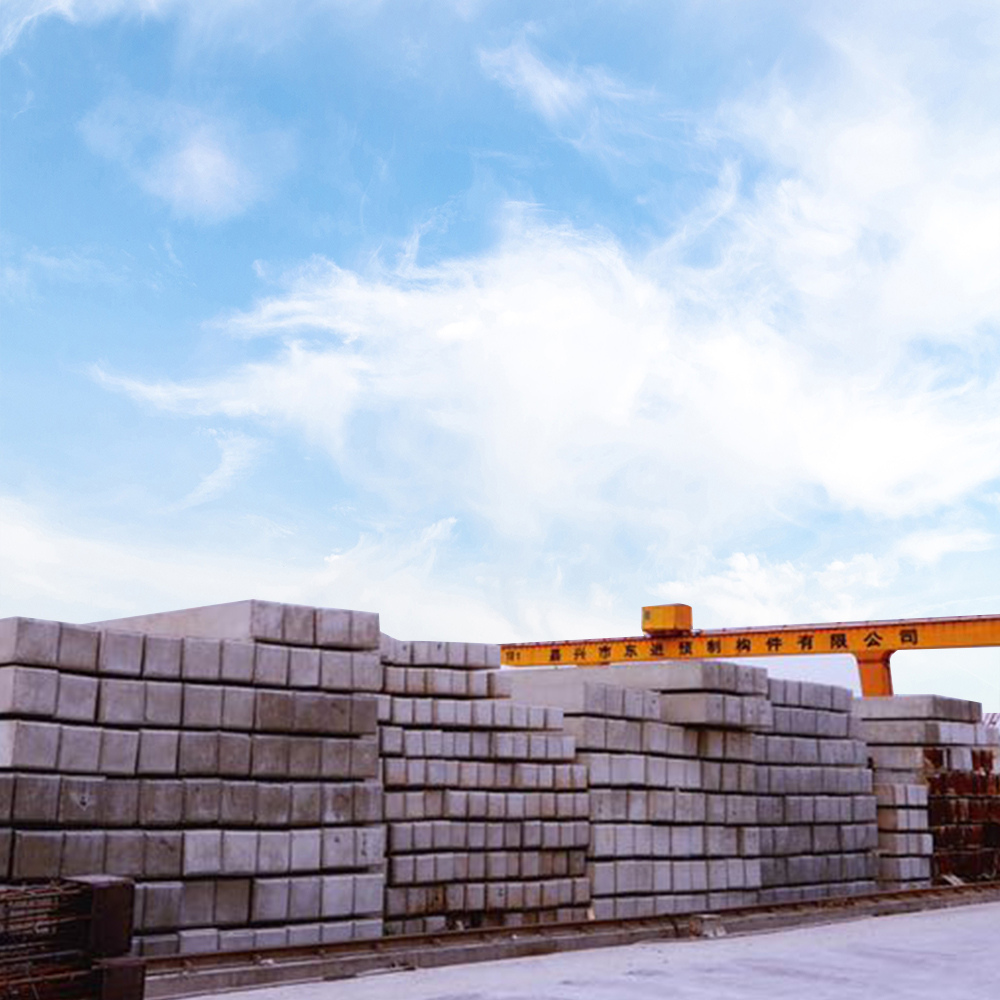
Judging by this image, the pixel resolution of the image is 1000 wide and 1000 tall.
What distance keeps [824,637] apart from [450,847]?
1735 cm

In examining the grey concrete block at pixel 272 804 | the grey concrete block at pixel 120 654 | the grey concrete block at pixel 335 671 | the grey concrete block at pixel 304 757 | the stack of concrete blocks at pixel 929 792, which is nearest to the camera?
the grey concrete block at pixel 120 654

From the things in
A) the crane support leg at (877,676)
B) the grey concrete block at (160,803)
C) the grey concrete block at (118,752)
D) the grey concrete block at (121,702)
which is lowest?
the grey concrete block at (160,803)

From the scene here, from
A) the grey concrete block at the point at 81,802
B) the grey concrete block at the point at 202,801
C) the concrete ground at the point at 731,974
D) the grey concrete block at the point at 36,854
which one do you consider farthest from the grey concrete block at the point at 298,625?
the concrete ground at the point at 731,974

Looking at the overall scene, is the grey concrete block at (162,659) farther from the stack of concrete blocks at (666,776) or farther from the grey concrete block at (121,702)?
the stack of concrete blocks at (666,776)

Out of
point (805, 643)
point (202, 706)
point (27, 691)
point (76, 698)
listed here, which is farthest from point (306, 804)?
point (805, 643)

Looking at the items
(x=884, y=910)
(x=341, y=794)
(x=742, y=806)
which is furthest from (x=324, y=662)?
(x=884, y=910)

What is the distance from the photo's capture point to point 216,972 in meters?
7.97

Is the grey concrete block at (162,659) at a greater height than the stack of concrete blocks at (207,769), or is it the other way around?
the grey concrete block at (162,659)

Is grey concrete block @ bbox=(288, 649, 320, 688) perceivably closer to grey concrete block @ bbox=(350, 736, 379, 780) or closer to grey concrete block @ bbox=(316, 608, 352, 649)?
grey concrete block @ bbox=(316, 608, 352, 649)

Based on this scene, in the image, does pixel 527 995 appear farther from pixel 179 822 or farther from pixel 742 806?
pixel 742 806

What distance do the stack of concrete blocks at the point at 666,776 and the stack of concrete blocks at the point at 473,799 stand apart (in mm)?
343

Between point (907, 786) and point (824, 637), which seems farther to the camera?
point (824, 637)

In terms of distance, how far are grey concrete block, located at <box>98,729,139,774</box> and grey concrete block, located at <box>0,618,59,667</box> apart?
0.63 meters

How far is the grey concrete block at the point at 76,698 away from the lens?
836 cm
